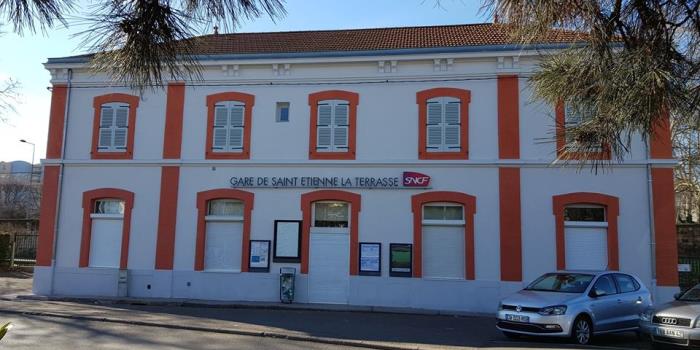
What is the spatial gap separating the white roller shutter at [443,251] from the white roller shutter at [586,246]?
309 centimetres

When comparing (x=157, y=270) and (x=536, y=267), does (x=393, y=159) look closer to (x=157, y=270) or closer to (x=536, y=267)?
(x=536, y=267)

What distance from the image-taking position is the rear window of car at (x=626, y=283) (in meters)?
12.6

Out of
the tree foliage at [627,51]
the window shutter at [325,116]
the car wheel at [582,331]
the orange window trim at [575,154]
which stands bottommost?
the car wheel at [582,331]

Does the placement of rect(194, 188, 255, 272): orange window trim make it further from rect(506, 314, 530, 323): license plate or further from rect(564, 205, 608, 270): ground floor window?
rect(564, 205, 608, 270): ground floor window

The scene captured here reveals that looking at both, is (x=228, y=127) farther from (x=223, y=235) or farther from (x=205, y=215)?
(x=223, y=235)

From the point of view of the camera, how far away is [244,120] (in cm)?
1898

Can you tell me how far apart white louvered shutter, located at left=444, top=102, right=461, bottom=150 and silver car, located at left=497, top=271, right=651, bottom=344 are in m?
5.93

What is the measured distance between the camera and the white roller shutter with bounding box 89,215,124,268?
19109 mm

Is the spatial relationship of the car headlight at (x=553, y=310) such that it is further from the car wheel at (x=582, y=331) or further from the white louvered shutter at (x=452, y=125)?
the white louvered shutter at (x=452, y=125)

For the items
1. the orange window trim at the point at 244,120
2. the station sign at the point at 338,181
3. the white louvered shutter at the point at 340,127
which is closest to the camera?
the station sign at the point at 338,181

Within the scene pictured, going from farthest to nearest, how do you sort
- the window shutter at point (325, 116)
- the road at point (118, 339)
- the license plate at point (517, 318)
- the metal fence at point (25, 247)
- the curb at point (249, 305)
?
1. the metal fence at point (25, 247)
2. the window shutter at point (325, 116)
3. the curb at point (249, 305)
4. the license plate at point (517, 318)
5. the road at point (118, 339)

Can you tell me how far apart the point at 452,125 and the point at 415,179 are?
2042 millimetres

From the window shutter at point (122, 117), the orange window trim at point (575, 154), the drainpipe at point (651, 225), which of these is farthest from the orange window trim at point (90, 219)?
the orange window trim at point (575, 154)

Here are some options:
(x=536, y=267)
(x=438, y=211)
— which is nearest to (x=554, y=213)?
(x=536, y=267)
